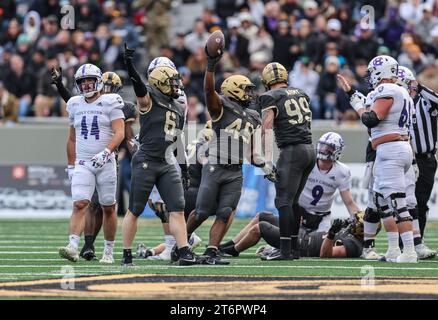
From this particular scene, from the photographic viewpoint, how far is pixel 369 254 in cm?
1198

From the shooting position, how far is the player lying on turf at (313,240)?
1212cm

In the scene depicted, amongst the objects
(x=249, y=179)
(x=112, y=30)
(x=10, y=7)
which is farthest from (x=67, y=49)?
(x=249, y=179)

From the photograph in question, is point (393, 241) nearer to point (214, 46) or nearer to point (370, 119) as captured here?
point (370, 119)

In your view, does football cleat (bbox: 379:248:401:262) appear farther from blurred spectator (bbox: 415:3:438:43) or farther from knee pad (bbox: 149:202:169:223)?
blurred spectator (bbox: 415:3:438:43)

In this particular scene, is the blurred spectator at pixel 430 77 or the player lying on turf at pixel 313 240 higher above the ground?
the blurred spectator at pixel 430 77

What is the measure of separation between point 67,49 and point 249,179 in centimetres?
497

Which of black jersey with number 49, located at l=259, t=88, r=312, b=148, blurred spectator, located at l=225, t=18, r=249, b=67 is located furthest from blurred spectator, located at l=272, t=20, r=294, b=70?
black jersey with number 49, located at l=259, t=88, r=312, b=148

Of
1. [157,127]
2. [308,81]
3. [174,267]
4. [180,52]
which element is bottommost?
[174,267]

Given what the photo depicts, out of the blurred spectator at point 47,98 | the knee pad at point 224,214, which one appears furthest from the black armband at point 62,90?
the blurred spectator at point 47,98

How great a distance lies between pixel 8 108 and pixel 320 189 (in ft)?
30.2

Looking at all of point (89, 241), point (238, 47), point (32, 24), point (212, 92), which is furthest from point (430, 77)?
point (32, 24)

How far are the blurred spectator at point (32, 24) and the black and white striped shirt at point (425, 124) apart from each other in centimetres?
1173

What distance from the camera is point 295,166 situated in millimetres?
11867

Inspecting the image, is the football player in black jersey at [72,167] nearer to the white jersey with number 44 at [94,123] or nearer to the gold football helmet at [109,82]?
the gold football helmet at [109,82]
